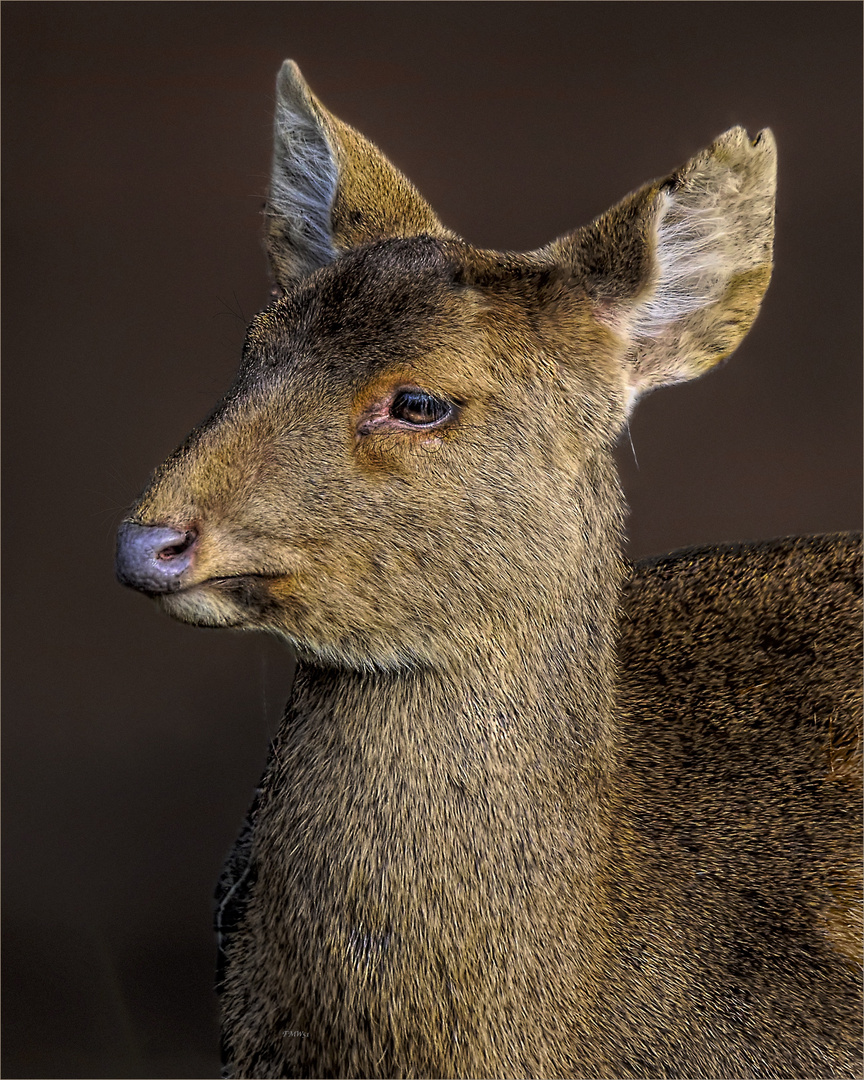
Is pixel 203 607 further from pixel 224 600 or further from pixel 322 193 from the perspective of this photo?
pixel 322 193

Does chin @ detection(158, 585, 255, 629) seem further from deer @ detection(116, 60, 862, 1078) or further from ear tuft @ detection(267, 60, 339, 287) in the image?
ear tuft @ detection(267, 60, 339, 287)

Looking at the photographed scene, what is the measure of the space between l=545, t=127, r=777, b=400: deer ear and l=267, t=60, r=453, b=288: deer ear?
44 centimetres

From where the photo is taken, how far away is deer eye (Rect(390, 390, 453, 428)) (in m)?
2.20

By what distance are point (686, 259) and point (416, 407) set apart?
60cm

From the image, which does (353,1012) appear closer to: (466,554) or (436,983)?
(436,983)

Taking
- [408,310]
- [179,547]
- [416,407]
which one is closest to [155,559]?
[179,547]

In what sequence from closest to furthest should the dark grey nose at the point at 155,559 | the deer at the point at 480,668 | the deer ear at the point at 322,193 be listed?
the dark grey nose at the point at 155,559
the deer at the point at 480,668
the deer ear at the point at 322,193

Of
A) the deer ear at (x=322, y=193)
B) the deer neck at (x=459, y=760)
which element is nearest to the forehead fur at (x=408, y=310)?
the deer ear at (x=322, y=193)

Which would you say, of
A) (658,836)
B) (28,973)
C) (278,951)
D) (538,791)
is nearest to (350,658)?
(538,791)

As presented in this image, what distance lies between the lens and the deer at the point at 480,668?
2193mm

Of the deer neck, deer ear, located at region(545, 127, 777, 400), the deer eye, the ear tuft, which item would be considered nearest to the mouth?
the deer neck

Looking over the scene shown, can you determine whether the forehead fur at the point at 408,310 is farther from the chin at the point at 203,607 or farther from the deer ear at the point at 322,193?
the chin at the point at 203,607

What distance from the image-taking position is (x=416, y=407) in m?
2.21

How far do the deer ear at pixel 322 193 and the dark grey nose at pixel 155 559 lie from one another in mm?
833
